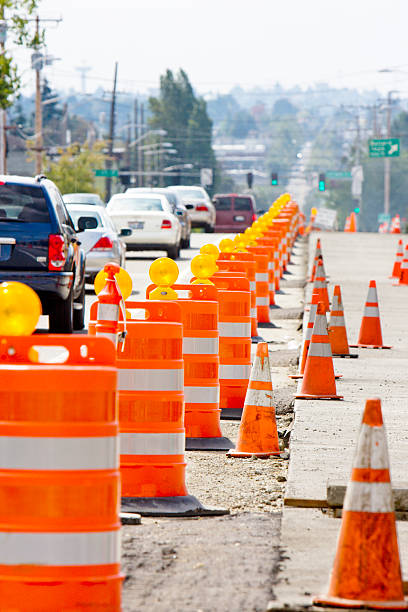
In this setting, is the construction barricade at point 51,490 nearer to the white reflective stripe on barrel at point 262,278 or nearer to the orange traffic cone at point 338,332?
the orange traffic cone at point 338,332

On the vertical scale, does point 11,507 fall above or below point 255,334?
above

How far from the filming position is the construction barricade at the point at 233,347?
11.5 m

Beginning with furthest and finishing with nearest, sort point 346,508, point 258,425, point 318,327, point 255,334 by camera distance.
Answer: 1. point 255,334
2. point 318,327
3. point 258,425
4. point 346,508

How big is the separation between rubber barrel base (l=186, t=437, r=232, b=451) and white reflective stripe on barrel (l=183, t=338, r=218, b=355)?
59 cm

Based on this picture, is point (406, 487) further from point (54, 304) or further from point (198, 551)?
point (54, 304)

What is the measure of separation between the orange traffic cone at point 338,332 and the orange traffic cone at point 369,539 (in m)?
9.29

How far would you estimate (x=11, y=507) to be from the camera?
4.76 metres

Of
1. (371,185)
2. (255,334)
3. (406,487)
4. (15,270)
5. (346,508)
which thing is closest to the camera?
(346,508)

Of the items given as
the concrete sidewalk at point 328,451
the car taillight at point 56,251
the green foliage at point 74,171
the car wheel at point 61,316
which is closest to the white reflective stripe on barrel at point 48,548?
the concrete sidewalk at point 328,451

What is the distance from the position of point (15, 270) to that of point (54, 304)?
643 mm

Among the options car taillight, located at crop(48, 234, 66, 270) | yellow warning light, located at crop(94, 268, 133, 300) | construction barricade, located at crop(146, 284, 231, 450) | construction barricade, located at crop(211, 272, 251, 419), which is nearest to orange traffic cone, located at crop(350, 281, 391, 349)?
car taillight, located at crop(48, 234, 66, 270)

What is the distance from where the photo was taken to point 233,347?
37.9ft

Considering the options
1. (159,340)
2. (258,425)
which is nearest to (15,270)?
(258,425)

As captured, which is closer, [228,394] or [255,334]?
[228,394]
